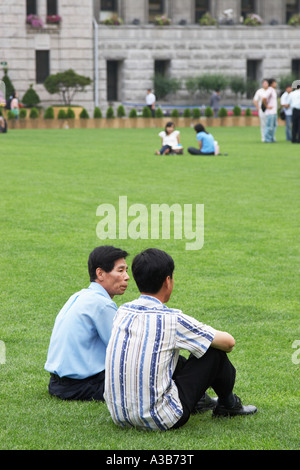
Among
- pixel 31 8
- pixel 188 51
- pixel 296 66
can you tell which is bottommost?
pixel 296 66

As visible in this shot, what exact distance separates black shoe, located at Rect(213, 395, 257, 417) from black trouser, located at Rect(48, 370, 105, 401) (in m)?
0.83

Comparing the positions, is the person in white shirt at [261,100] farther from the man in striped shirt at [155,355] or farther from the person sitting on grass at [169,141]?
the man in striped shirt at [155,355]

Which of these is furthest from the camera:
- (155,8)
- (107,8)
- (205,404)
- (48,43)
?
(155,8)

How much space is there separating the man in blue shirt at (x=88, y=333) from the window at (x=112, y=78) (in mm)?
48393

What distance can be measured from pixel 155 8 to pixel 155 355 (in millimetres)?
51612

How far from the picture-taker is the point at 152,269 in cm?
513

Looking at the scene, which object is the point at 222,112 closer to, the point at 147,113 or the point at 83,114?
the point at 147,113

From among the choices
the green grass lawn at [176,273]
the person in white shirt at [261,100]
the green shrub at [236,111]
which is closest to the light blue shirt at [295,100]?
the person in white shirt at [261,100]

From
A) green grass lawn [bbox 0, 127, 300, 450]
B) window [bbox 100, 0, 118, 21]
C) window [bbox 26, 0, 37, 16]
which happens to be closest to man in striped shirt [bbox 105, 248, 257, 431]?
green grass lawn [bbox 0, 127, 300, 450]

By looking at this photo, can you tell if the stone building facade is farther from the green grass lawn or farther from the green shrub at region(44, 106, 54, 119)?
the green grass lawn

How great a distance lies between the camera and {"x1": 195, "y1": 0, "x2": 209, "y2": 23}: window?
55.6 metres

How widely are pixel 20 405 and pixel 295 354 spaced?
234 cm

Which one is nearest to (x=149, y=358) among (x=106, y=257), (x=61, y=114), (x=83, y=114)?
(x=106, y=257)

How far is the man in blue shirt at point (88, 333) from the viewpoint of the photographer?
5.82 meters
